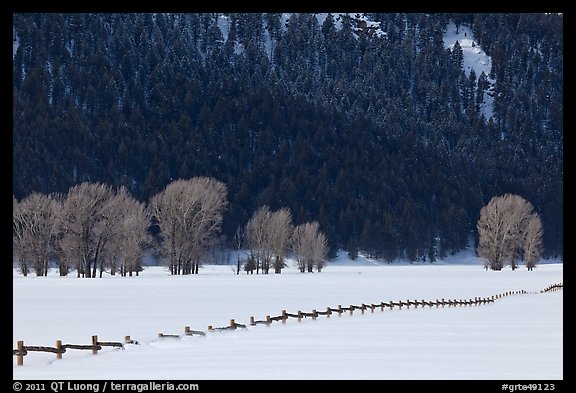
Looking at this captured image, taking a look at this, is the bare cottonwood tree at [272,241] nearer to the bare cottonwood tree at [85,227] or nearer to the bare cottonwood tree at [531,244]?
the bare cottonwood tree at [85,227]

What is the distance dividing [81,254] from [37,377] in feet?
275

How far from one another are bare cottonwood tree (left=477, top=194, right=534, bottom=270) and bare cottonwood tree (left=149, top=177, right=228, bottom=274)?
45.7 metres

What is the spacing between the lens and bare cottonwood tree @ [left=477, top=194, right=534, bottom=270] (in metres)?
142

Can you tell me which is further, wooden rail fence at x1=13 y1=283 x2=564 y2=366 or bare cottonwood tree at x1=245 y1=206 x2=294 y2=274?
bare cottonwood tree at x1=245 y1=206 x2=294 y2=274

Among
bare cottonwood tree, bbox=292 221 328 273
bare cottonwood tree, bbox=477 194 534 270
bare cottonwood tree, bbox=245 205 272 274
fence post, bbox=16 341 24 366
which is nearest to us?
fence post, bbox=16 341 24 366

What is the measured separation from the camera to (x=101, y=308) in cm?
4722

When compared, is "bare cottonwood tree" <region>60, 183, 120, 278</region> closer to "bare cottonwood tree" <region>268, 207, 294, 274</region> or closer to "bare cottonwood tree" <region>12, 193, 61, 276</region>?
"bare cottonwood tree" <region>12, 193, 61, 276</region>

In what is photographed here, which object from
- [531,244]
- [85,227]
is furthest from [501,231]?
[85,227]

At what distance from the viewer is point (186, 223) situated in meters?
113

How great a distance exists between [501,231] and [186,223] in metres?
51.7

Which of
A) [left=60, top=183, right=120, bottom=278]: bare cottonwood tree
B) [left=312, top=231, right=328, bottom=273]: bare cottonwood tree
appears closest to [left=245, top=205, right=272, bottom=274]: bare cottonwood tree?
[left=312, top=231, right=328, bottom=273]: bare cottonwood tree

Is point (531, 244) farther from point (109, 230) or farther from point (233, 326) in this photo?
point (233, 326)
